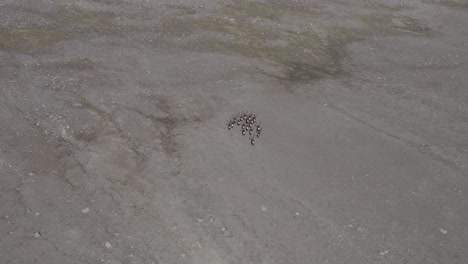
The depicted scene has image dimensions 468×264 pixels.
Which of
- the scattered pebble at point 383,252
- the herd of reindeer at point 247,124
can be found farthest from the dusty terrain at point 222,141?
the herd of reindeer at point 247,124

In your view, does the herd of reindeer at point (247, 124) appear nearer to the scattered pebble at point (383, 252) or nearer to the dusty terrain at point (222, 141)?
the dusty terrain at point (222, 141)

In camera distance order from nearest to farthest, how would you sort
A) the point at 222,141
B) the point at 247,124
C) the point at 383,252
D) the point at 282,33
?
the point at 383,252
the point at 222,141
the point at 247,124
the point at 282,33

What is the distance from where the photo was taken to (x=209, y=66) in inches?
409

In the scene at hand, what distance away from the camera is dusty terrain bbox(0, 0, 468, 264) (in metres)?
6.06

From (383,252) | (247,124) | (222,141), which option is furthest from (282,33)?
(383,252)

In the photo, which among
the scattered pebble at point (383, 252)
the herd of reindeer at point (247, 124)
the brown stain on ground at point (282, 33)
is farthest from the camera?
the brown stain on ground at point (282, 33)

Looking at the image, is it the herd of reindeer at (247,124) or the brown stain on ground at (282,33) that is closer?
the herd of reindeer at (247,124)

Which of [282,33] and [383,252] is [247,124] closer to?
[383,252]

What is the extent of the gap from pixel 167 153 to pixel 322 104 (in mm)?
3492

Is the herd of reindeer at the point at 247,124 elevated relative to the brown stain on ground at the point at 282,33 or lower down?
lower down

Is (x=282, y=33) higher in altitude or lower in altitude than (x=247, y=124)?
higher

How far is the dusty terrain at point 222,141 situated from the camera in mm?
6062

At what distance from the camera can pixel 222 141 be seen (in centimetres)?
793

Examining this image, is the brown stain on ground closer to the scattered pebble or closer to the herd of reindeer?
the herd of reindeer
